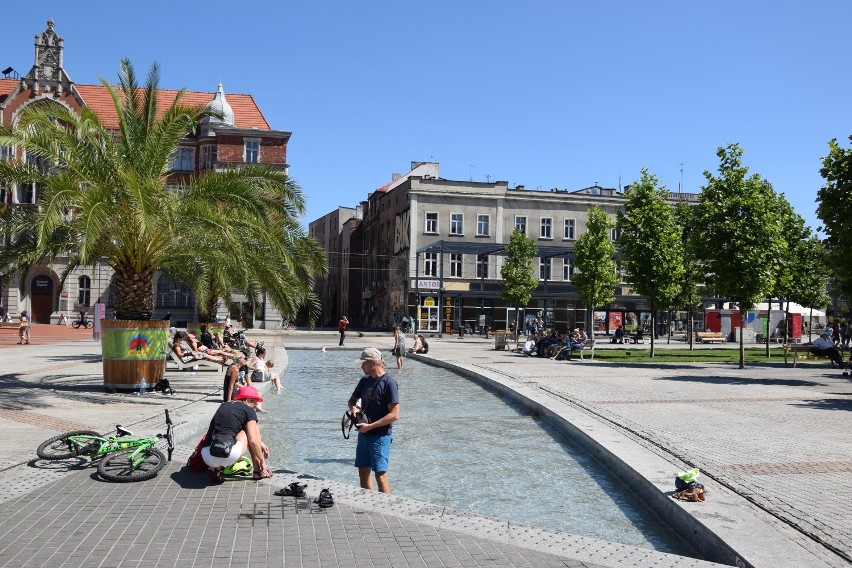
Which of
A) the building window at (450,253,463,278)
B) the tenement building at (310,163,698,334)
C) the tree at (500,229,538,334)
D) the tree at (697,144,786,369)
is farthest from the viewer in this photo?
the building window at (450,253,463,278)

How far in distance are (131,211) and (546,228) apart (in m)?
49.2

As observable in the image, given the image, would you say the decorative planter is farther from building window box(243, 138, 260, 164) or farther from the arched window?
building window box(243, 138, 260, 164)

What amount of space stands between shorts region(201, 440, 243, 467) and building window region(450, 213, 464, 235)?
53260mm

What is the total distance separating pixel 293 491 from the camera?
7.03 m

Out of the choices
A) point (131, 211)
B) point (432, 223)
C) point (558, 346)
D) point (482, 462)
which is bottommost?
point (482, 462)

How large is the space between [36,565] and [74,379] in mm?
14228

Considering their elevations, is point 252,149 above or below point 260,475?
above

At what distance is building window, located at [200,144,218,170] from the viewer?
6138cm

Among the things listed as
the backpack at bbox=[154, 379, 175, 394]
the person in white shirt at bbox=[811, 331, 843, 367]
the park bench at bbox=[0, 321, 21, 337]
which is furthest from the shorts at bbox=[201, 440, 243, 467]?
the park bench at bbox=[0, 321, 21, 337]

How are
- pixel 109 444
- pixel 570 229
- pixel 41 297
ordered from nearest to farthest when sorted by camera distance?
pixel 109 444
pixel 41 297
pixel 570 229

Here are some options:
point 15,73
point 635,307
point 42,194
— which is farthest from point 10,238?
point 15,73

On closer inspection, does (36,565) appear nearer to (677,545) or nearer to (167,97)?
(677,545)

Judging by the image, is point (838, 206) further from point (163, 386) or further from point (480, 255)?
point (480, 255)

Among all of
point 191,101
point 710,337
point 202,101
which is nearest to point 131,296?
point 710,337
